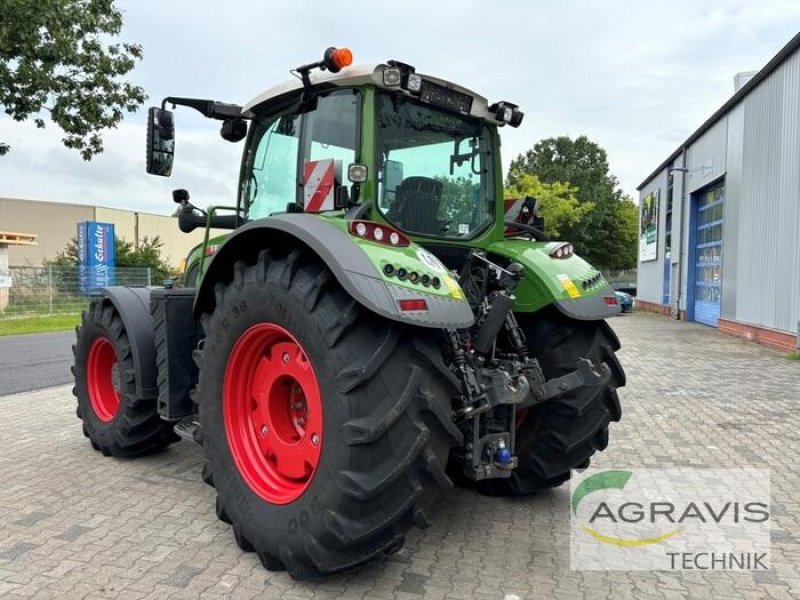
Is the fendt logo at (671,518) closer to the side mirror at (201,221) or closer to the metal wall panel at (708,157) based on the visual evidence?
the side mirror at (201,221)

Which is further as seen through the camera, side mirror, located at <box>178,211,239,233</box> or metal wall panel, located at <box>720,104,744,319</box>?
metal wall panel, located at <box>720,104,744,319</box>

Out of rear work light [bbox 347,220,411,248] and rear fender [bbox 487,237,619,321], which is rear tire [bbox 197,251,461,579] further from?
Result: rear fender [bbox 487,237,619,321]

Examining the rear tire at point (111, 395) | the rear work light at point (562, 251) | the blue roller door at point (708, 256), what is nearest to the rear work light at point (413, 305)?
the rear work light at point (562, 251)

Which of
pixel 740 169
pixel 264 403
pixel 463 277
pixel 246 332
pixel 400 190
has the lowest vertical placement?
pixel 264 403

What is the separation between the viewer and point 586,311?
3.81 m

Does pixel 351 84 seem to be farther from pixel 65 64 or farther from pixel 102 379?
pixel 65 64

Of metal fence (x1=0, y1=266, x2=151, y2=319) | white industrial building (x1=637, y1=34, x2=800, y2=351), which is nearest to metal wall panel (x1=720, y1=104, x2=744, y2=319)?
white industrial building (x1=637, y1=34, x2=800, y2=351)

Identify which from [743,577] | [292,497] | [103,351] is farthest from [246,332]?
[743,577]

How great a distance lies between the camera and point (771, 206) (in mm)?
14266

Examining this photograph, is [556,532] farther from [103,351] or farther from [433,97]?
[103,351]

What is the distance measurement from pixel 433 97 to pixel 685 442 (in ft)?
13.5

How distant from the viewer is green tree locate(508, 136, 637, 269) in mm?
52500

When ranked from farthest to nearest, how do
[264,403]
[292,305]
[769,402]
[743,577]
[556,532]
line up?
[769,402] < [556,532] < [264,403] < [743,577] < [292,305]

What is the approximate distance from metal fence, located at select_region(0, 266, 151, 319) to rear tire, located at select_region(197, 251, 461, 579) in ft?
61.6
